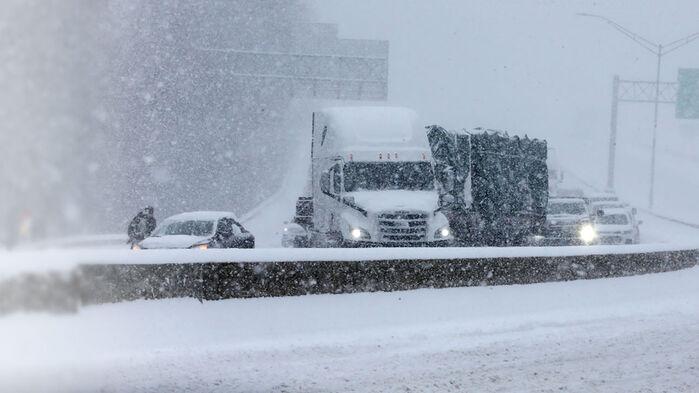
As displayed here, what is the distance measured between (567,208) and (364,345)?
2128 cm

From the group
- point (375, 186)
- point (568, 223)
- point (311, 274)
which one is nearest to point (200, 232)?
point (375, 186)

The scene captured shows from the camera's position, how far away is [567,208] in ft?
100

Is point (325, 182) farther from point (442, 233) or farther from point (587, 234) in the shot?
point (587, 234)

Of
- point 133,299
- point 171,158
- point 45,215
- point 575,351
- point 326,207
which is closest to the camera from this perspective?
point 575,351

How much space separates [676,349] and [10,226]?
2104cm

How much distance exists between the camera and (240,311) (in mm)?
11992

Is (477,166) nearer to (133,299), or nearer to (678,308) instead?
(678,308)

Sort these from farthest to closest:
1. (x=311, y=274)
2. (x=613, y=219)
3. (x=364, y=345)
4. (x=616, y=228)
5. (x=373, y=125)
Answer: (x=613, y=219)
(x=616, y=228)
(x=373, y=125)
(x=311, y=274)
(x=364, y=345)

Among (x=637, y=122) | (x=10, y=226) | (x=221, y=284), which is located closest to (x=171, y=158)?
(x=10, y=226)

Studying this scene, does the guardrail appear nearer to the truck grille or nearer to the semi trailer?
the truck grille

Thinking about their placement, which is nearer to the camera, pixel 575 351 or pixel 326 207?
pixel 575 351

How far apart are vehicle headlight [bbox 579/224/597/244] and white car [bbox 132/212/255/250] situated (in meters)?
11.4

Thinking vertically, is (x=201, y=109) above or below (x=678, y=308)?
above

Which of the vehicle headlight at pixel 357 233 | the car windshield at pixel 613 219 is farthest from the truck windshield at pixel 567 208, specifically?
the vehicle headlight at pixel 357 233
